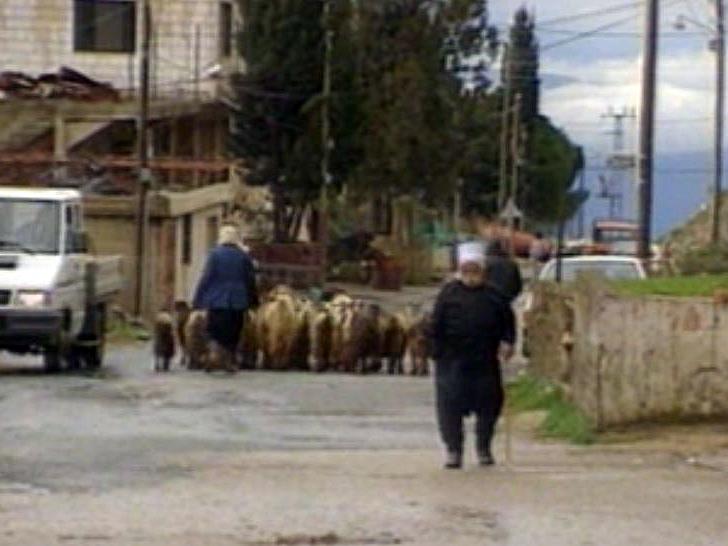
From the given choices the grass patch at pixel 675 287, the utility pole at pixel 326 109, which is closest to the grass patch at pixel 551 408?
the grass patch at pixel 675 287

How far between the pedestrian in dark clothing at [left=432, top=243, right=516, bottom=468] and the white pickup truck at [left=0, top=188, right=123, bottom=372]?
37.3 feet

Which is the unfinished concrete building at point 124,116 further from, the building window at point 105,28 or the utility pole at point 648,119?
the utility pole at point 648,119

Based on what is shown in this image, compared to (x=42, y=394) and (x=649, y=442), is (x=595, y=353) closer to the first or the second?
(x=649, y=442)

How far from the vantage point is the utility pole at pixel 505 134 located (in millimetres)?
84406

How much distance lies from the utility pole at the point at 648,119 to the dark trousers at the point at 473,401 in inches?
873

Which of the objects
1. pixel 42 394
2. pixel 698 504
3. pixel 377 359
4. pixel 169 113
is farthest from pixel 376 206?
pixel 698 504

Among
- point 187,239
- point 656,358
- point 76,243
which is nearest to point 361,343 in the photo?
point 76,243

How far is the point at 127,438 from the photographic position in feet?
64.4

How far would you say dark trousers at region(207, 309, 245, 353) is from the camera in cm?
2809

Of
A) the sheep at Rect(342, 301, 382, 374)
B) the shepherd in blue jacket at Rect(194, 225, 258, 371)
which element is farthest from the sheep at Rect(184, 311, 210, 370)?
the sheep at Rect(342, 301, 382, 374)

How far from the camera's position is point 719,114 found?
65.9 meters

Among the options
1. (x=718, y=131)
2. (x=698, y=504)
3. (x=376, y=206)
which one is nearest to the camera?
(x=698, y=504)

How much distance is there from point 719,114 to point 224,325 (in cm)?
3969

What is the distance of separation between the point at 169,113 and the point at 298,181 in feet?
15.0
